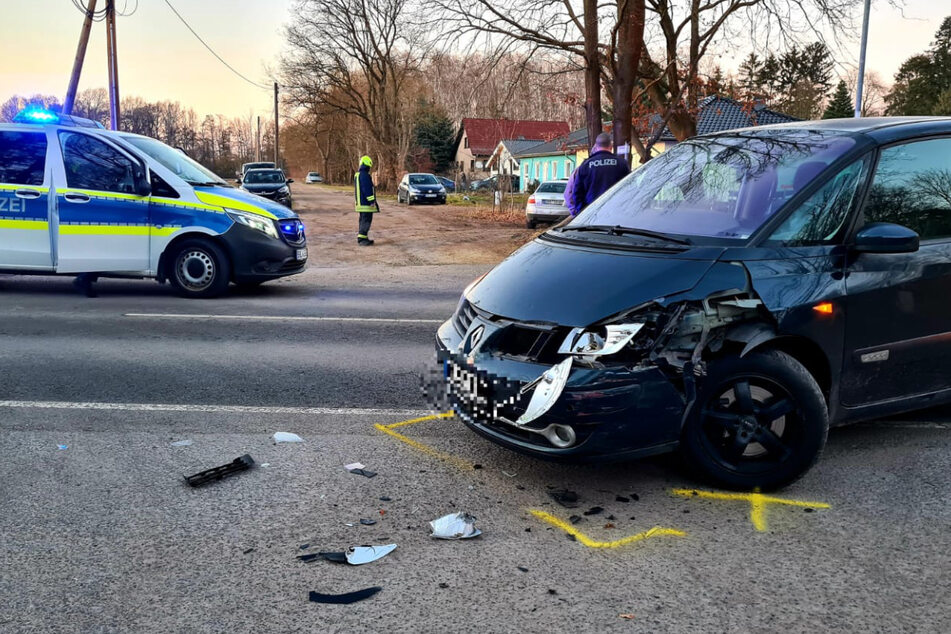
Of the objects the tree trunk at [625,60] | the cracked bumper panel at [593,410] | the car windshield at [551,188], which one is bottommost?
the cracked bumper panel at [593,410]

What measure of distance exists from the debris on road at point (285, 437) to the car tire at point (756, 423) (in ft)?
7.15

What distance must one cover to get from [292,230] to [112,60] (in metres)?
17.0

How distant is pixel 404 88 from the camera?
57969mm

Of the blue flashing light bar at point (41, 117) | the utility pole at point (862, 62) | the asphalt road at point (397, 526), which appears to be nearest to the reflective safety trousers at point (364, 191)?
the blue flashing light bar at point (41, 117)

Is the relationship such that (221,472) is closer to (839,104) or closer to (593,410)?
(593,410)

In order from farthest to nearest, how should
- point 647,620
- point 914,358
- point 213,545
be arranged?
point 914,358
point 213,545
point 647,620

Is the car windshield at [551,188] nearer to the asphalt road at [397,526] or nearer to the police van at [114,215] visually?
the police van at [114,215]

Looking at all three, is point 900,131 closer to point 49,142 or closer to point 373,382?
point 373,382

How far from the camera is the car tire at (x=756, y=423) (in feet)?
12.0

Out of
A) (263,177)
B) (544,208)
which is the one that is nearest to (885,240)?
(544,208)

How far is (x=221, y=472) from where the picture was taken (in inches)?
Result: 157

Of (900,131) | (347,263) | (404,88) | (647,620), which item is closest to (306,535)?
(647,620)

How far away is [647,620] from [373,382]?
3.43 m

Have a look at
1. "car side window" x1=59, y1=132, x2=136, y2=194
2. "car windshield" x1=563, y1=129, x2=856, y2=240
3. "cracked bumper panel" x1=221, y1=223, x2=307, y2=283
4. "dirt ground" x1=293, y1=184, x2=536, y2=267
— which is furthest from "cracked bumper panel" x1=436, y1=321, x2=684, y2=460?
"dirt ground" x1=293, y1=184, x2=536, y2=267
